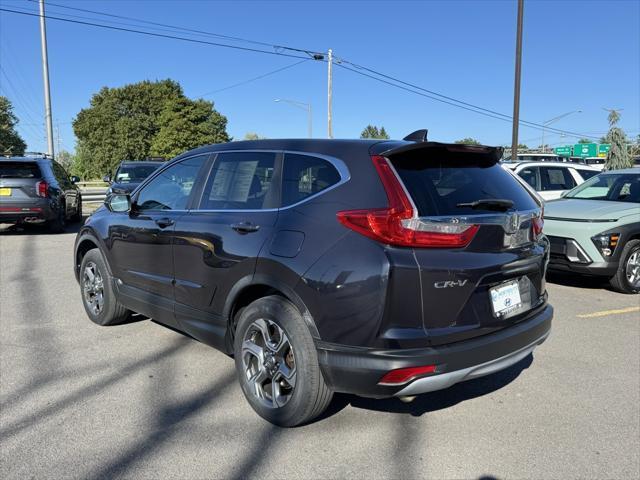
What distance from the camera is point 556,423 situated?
3.35m

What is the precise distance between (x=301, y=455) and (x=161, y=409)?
3.61ft

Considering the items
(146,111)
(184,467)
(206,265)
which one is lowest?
(184,467)

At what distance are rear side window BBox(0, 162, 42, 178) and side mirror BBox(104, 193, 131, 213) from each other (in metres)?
7.74

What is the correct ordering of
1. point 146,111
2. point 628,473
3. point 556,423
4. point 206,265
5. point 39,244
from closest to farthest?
point 628,473
point 556,423
point 206,265
point 39,244
point 146,111

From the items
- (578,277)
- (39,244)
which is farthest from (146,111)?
(578,277)

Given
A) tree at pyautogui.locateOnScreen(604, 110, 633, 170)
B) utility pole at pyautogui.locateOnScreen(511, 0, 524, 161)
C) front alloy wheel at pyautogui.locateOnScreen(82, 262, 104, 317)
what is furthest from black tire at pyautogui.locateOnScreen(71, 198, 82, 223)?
tree at pyautogui.locateOnScreen(604, 110, 633, 170)

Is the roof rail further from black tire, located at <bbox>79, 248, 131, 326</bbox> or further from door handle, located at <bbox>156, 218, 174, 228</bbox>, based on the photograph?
black tire, located at <bbox>79, 248, 131, 326</bbox>

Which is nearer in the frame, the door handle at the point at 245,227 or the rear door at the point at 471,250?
the rear door at the point at 471,250

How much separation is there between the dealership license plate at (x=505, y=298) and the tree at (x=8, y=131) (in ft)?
215

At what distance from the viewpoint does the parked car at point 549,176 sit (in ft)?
32.8

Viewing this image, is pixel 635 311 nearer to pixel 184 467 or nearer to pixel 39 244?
pixel 184 467

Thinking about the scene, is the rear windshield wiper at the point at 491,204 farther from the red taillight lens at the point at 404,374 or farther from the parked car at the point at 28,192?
the parked car at the point at 28,192

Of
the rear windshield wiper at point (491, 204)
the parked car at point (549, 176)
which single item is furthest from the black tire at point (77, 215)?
the rear windshield wiper at point (491, 204)

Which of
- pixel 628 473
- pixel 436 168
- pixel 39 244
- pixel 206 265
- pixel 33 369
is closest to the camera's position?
pixel 628 473
